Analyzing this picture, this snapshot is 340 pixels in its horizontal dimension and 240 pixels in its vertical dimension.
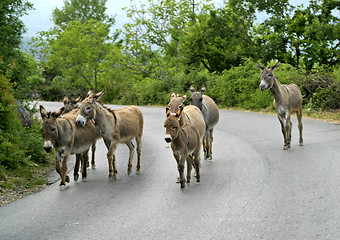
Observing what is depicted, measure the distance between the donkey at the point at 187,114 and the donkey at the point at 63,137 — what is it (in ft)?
6.92

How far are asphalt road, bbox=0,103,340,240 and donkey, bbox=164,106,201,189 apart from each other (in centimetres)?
51

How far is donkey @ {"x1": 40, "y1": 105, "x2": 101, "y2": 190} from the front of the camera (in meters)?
8.12

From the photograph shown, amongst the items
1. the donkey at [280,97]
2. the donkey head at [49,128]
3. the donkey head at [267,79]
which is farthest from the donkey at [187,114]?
the donkey at [280,97]

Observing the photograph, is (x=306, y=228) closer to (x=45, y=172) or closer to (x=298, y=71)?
(x=45, y=172)

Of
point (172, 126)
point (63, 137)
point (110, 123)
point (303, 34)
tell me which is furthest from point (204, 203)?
point (303, 34)

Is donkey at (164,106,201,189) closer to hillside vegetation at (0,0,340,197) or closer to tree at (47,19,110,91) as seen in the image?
hillside vegetation at (0,0,340,197)

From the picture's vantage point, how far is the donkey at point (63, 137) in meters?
8.12

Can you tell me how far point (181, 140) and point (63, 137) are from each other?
2606 millimetres

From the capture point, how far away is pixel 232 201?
6.91 meters

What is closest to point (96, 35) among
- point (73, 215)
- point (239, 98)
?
point (239, 98)

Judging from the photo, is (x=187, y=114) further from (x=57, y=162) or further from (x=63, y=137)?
(x=57, y=162)

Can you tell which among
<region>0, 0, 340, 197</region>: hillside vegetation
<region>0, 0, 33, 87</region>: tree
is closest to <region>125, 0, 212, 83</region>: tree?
<region>0, 0, 340, 197</region>: hillside vegetation

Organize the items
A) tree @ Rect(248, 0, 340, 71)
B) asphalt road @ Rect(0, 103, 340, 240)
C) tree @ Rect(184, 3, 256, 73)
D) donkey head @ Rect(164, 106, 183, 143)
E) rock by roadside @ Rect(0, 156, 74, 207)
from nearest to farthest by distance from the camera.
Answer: asphalt road @ Rect(0, 103, 340, 240)
donkey head @ Rect(164, 106, 183, 143)
rock by roadside @ Rect(0, 156, 74, 207)
tree @ Rect(248, 0, 340, 71)
tree @ Rect(184, 3, 256, 73)

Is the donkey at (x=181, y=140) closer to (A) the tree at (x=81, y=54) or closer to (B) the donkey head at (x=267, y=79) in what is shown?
(B) the donkey head at (x=267, y=79)
